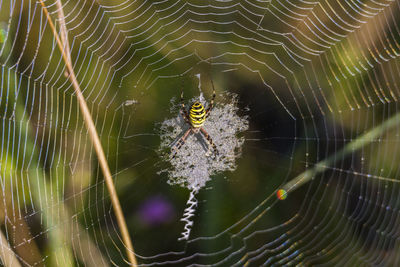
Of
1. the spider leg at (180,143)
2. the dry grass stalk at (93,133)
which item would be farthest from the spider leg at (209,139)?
the dry grass stalk at (93,133)

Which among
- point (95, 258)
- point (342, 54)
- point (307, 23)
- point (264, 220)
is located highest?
point (307, 23)

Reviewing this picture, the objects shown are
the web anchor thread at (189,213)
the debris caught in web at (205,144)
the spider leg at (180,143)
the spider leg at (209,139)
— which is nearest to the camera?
the web anchor thread at (189,213)

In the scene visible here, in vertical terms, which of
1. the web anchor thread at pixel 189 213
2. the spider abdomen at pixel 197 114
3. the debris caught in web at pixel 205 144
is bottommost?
the web anchor thread at pixel 189 213

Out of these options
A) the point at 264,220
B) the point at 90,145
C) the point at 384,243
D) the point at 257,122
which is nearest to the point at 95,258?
the point at 90,145

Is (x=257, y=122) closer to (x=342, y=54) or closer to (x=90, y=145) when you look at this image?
(x=342, y=54)

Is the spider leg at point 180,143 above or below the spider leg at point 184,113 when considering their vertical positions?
below

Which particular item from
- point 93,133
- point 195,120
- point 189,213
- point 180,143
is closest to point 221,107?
point 195,120

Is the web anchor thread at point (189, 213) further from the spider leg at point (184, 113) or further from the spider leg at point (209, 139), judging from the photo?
the spider leg at point (184, 113)

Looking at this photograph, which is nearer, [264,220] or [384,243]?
[384,243]
